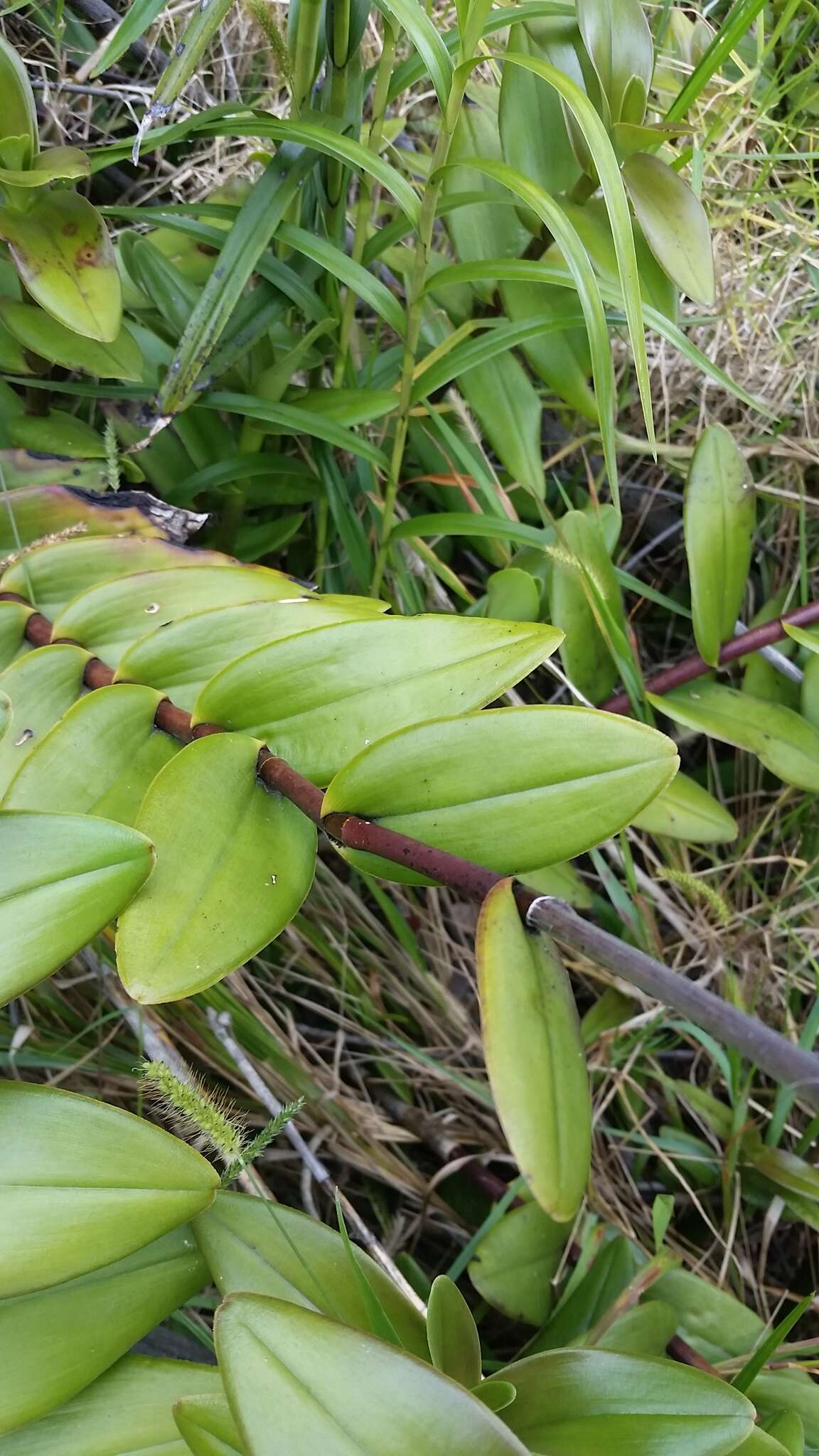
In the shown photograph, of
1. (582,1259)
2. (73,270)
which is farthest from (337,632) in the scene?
(582,1259)

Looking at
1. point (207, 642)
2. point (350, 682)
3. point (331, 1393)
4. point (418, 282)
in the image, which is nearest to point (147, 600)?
point (207, 642)

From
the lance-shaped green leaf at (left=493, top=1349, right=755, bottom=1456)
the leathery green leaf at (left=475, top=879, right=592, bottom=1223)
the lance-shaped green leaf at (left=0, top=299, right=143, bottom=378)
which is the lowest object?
the lance-shaped green leaf at (left=493, top=1349, right=755, bottom=1456)

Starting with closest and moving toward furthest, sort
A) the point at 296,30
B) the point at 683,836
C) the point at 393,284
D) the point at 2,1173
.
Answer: the point at 2,1173
the point at 296,30
the point at 683,836
the point at 393,284

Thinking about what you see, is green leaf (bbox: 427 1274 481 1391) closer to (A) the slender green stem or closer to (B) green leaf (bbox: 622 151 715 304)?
(A) the slender green stem

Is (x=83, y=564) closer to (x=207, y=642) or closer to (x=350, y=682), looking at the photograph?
(x=207, y=642)

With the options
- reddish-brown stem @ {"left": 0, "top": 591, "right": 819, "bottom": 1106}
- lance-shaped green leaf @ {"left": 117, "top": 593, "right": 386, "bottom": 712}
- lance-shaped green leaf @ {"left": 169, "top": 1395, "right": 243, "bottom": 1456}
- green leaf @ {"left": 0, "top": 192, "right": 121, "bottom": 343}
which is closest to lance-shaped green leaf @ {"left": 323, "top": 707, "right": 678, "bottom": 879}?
reddish-brown stem @ {"left": 0, "top": 591, "right": 819, "bottom": 1106}

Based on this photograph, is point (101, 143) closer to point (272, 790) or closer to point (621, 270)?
point (621, 270)
